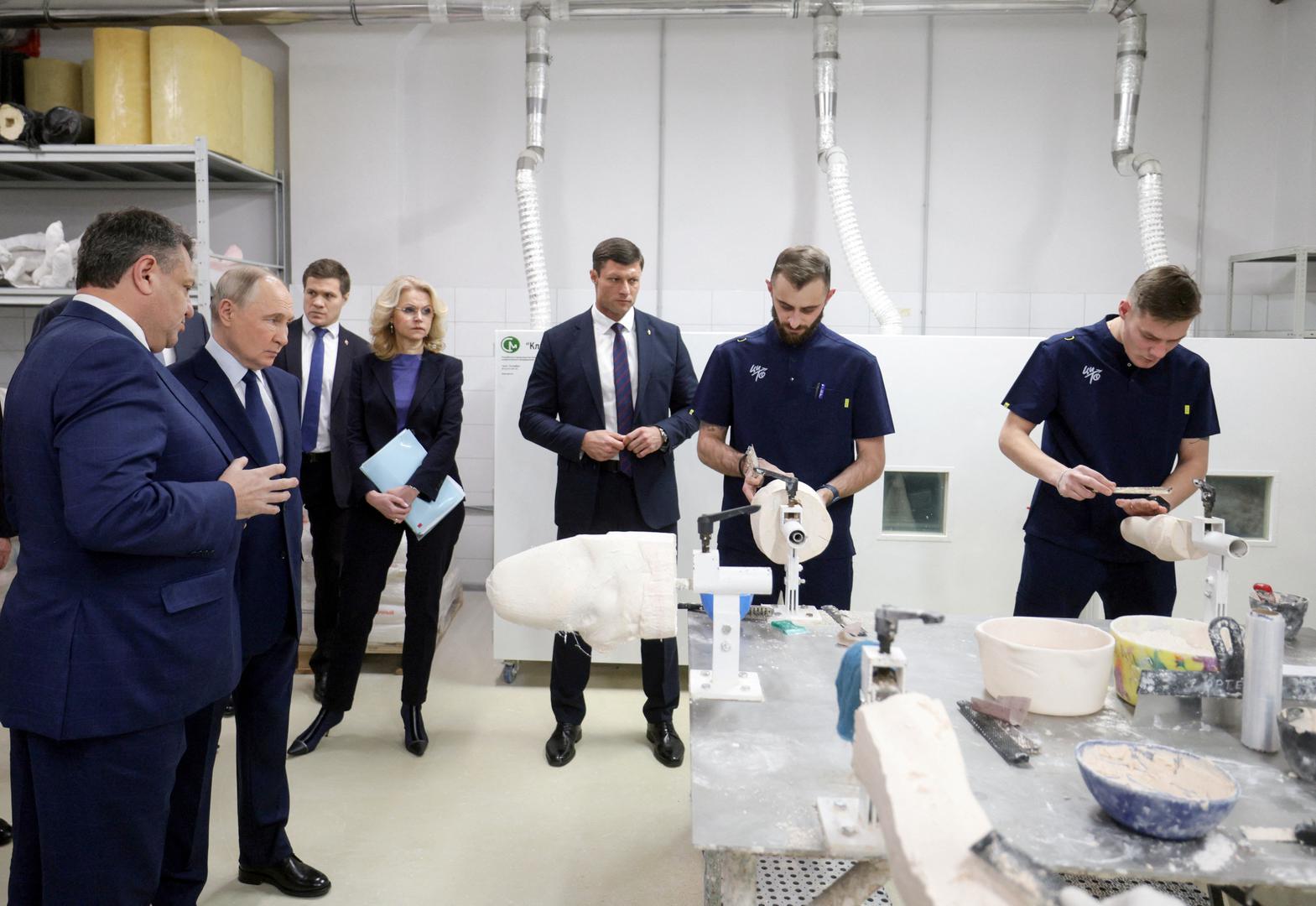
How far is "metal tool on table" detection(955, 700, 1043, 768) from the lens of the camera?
49.4 inches

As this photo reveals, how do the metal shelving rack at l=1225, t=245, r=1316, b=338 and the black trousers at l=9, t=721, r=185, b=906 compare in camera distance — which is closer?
the black trousers at l=9, t=721, r=185, b=906

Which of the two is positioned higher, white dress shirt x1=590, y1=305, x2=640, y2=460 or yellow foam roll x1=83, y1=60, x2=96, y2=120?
yellow foam roll x1=83, y1=60, x2=96, y2=120

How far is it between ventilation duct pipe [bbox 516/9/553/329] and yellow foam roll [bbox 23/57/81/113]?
2.06 meters

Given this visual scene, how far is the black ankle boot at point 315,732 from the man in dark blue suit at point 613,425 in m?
Answer: 0.70

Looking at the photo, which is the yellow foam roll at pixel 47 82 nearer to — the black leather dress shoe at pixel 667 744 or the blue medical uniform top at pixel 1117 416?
the black leather dress shoe at pixel 667 744

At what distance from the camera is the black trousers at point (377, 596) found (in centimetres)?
286

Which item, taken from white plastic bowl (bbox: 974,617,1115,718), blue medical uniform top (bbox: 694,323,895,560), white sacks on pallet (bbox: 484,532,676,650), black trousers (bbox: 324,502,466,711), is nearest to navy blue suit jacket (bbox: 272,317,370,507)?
black trousers (bbox: 324,502,466,711)

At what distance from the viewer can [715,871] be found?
1168mm

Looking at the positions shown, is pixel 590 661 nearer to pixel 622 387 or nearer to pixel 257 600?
pixel 622 387

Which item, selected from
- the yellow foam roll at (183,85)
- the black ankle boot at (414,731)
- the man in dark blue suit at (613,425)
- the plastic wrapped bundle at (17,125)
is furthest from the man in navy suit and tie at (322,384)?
the plastic wrapped bundle at (17,125)

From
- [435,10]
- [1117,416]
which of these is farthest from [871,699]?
[435,10]

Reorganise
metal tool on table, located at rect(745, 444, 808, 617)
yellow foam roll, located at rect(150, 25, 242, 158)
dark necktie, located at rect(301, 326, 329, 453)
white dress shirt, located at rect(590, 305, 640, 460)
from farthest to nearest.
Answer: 1. yellow foam roll, located at rect(150, 25, 242, 158)
2. dark necktie, located at rect(301, 326, 329, 453)
3. white dress shirt, located at rect(590, 305, 640, 460)
4. metal tool on table, located at rect(745, 444, 808, 617)

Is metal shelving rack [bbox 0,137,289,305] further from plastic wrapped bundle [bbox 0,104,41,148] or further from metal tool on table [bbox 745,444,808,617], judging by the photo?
metal tool on table [bbox 745,444,808,617]

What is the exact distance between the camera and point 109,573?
148cm
